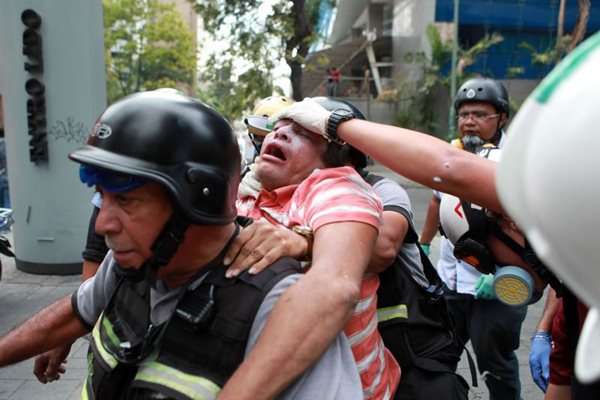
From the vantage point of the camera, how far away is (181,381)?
1.29 meters

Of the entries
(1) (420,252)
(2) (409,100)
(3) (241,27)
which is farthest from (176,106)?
(2) (409,100)

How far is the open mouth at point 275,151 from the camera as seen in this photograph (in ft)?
6.83

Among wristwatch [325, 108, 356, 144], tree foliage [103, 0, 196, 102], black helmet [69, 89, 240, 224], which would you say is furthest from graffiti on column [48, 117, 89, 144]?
tree foliage [103, 0, 196, 102]

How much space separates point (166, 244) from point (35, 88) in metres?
5.83

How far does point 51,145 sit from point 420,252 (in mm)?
5515

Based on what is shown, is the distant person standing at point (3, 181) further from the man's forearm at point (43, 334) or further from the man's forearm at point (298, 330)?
the man's forearm at point (298, 330)

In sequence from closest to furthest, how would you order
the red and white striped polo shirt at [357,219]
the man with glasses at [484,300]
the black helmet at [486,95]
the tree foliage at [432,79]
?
the red and white striped polo shirt at [357,219] → the man with glasses at [484,300] → the black helmet at [486,95] → the tree foliage at [432,79]

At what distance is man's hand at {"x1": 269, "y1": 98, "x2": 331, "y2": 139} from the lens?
1888 millimetres

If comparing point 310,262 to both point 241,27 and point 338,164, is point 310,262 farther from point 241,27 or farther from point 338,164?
point 241,27

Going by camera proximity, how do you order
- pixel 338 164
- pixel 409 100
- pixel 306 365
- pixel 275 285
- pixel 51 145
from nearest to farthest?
pixel 306 365
pixel 275 285
pixel 338 164
pixel 51 145
pixel 409 100

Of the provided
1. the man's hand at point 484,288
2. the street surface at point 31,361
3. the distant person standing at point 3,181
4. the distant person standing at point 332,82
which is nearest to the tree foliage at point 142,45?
the distant person standing at point 332,82

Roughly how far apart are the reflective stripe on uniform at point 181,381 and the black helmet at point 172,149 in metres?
0.34

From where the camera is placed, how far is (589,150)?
0.66 meters

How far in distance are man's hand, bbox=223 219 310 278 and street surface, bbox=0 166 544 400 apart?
2907mm
